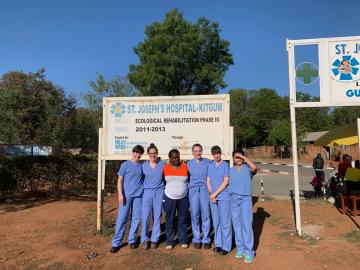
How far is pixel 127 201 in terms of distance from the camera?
6160 mm

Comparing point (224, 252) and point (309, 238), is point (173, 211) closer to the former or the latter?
point (224, 252)

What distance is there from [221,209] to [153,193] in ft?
3.72

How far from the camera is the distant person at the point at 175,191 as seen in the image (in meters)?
5.92

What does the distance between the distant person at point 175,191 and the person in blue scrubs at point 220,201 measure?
40cm

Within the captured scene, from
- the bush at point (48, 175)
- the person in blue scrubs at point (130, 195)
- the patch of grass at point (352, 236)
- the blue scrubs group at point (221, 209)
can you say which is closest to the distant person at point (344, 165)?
the patch of grass at point (352, 236)

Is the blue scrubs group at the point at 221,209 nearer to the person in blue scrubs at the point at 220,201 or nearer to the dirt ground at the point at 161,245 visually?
the person in blue scrubs at the point at 220,201

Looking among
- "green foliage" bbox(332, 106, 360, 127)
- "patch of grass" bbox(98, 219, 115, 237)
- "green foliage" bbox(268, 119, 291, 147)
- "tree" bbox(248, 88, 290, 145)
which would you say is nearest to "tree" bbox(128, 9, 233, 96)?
"patch of grass" bbox(98, 219, 115, 237)

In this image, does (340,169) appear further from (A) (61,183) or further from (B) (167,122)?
(A) (61,183)

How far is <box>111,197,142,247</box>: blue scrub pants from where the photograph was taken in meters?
6.08

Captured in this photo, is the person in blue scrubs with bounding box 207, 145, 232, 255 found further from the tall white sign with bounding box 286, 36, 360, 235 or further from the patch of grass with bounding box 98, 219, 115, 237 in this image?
the patch of grass with bounding box 98, 219, 115, 237

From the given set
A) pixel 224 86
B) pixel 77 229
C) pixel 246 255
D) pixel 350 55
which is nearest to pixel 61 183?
pixel 77 229

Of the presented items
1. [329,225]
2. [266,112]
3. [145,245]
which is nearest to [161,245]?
[145,245]

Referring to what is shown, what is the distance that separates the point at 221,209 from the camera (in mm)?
5824

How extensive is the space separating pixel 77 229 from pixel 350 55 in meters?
6.20
